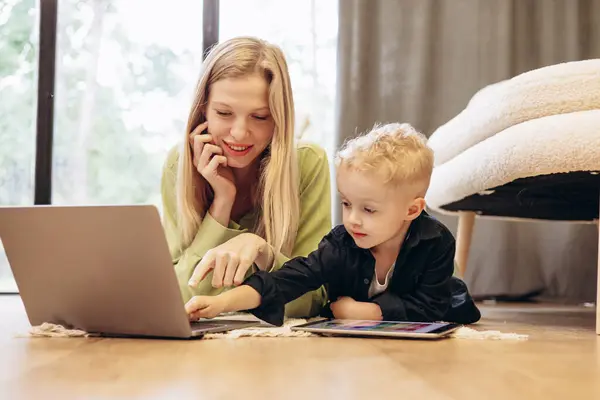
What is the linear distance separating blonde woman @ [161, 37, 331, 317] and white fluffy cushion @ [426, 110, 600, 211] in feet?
0.99

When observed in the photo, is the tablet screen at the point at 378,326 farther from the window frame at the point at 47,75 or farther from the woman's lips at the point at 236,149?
the window frame at the point at 47,75

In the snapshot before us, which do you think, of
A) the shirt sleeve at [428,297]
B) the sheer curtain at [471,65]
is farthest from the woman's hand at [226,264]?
the sheer curtain at [471,65]

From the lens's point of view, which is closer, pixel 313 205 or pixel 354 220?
pixel 354 220

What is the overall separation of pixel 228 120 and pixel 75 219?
1.29ft

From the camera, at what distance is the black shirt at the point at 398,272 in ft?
4.02

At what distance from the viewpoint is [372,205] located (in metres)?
1.19

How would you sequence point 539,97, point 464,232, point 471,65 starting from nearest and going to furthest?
point 539,97, point 464,232, point 471,65

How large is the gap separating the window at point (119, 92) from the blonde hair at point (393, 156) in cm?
159

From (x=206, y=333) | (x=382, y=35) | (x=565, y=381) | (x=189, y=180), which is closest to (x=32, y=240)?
(x=206, y=333)

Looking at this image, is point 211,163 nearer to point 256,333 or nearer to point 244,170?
point 244,170

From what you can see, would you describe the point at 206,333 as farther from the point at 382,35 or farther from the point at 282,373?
the point at 382,35

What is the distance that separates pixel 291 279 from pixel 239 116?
0.95 feet

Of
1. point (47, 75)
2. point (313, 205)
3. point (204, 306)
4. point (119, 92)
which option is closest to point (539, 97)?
point (313, 205)

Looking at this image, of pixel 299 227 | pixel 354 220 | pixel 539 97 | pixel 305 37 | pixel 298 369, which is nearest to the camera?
pixel 298 369
